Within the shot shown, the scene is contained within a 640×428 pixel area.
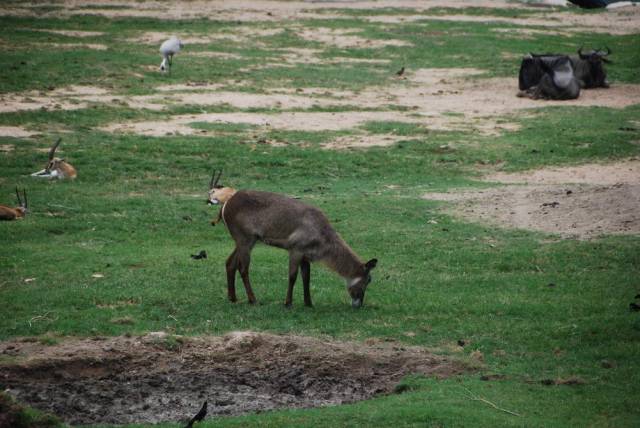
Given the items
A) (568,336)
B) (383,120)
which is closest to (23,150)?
(383,120)

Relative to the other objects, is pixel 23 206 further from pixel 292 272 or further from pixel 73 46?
pixel 73 46

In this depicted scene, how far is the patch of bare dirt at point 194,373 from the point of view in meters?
8.57

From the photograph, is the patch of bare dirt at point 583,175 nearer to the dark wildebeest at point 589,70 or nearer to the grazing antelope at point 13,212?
the grazing antelope at point 13,212

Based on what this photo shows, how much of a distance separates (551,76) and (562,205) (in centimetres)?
1219

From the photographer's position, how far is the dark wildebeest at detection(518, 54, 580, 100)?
86.8ft

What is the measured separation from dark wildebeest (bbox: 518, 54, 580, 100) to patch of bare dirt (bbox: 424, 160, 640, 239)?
8.83m

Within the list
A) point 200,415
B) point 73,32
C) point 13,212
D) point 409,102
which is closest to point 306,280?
point 200,415

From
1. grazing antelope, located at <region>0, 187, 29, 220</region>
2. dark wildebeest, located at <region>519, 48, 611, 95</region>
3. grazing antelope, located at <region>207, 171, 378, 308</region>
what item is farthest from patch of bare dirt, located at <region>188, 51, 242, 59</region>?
grazing antelope, located at <region>207, 171, 378, 308</region>

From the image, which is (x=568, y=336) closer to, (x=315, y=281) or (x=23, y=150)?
(x=315, y=281)

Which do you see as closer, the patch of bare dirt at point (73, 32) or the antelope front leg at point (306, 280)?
the antelope front leg at point (306, 280)

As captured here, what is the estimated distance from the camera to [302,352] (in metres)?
9.41

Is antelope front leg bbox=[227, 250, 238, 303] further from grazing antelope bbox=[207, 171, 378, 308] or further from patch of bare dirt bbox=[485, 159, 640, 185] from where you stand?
patch of bare dirt bbox=[485, 159, 640, 185]

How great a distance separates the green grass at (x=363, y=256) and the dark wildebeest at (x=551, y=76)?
4.67 feet

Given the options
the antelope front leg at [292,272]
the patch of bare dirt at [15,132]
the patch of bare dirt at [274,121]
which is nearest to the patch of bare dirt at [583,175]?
the patch of bare dirt at [274,121]
